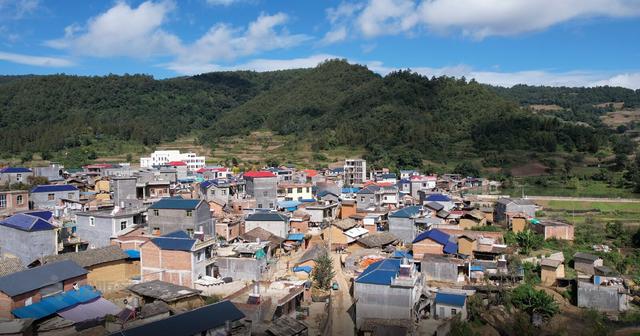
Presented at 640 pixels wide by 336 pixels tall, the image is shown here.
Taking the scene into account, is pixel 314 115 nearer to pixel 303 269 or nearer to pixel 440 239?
pixel 440 239

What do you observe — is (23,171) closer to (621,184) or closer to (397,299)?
(397,299)

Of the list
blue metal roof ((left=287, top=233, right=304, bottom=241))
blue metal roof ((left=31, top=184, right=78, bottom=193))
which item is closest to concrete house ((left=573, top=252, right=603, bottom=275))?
blue metal roof ((left=287, top=233, right=304, bottom=241))

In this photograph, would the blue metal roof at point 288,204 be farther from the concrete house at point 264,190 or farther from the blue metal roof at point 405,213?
the blue metal roof at point 405,213

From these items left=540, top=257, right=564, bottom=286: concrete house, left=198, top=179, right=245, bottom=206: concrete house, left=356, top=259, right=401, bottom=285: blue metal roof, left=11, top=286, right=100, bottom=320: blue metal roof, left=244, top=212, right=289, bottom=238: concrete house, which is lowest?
left=540, top=257, right=564, bottom=286: concrete house

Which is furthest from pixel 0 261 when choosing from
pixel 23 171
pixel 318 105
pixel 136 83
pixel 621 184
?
pixel 136 83

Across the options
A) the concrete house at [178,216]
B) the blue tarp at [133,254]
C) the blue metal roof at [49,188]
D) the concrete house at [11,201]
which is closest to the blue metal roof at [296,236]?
the concrete house at [178,216]

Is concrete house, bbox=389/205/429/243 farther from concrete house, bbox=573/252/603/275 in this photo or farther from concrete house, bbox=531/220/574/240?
concrete house, bbox=573/252/603/275
